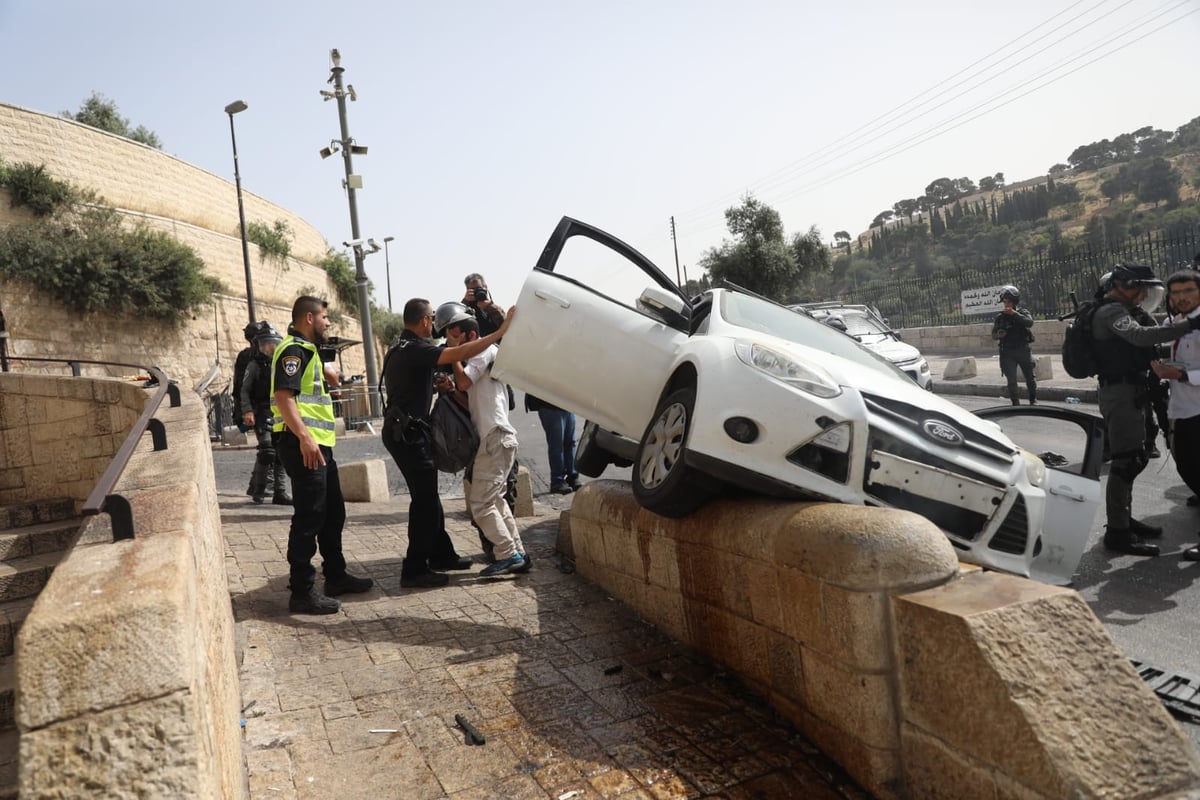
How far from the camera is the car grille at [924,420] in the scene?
151 inches

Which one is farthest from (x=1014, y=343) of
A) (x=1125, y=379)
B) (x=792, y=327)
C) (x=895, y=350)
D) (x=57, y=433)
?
(x=57, y=433)

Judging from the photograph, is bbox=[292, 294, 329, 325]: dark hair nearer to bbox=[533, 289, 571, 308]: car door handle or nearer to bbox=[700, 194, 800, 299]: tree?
bbox=[533, 289, 571, 308]: car door handle

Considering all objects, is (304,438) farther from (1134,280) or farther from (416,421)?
(1134,280)

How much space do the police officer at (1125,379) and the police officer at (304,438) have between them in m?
4.99

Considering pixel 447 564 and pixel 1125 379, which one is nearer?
pixel 1125 379

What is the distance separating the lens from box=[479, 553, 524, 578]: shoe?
556 centimetres

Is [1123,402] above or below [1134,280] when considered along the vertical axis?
below

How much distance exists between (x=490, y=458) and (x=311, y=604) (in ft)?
4.63

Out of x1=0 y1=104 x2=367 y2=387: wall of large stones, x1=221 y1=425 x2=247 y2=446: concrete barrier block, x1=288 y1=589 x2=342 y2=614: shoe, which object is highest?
x1=0 y1=104 x2=367 y2=387: wall of large stones

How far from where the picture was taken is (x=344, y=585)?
535 cm

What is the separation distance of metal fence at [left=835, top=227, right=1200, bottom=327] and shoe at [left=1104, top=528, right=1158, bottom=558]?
483 inches

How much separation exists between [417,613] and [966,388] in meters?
13.3

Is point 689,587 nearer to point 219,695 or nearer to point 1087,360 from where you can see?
point 219,695

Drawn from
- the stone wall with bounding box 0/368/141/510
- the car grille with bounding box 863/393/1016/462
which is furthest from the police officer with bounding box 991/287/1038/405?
the stone wall with bounding box 0/368/141/510
